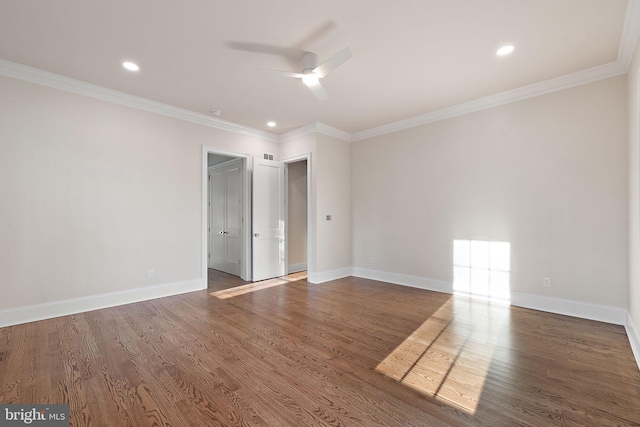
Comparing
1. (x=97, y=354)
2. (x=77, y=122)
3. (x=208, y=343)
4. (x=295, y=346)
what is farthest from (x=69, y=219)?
(x=295, y=346)

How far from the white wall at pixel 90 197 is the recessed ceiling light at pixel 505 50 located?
4.43 m

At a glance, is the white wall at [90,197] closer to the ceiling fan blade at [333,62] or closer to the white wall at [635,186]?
the ceiling fan blade at [333,62]

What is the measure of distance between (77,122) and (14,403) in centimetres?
324

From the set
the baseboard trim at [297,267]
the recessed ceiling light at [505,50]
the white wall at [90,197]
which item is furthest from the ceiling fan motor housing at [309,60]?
the baseboard trim at [297,267]

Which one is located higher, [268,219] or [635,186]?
[635,186]

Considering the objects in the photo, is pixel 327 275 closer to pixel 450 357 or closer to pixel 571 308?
pixel 450 357

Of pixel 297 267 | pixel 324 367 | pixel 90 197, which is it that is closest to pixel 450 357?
pixel 324 367

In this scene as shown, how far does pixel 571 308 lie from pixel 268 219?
4.86 m

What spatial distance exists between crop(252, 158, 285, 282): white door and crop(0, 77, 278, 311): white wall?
107 centimetres

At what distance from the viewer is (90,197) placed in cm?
371

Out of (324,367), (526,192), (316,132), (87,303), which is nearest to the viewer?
(324,367)

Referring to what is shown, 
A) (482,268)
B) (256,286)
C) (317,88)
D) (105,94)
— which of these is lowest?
(256,286)

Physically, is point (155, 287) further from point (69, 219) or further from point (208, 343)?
point (208, 343)

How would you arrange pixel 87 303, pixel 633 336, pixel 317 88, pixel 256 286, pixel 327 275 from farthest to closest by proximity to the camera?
pixel 327 275
pixel 256 286
pixel 87 303
pixel 317 88
pixel 633 336
